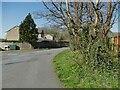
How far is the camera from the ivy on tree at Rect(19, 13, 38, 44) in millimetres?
59812

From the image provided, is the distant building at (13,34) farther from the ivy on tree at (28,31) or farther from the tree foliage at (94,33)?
the tree foliage at (94,33)

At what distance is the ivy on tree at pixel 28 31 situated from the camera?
59812 mm

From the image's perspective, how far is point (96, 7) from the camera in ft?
41.7

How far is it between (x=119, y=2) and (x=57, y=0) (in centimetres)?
402

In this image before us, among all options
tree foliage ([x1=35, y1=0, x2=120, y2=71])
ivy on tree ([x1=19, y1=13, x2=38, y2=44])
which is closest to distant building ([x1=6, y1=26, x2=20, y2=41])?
ivy on tree ([x1=19, y1=13, x2=38, y2=44])

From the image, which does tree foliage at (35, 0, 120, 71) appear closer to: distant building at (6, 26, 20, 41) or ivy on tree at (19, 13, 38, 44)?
ivy on tree at (19, 13, 38, 44)

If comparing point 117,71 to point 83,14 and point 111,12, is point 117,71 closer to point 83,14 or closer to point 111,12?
point 111,12

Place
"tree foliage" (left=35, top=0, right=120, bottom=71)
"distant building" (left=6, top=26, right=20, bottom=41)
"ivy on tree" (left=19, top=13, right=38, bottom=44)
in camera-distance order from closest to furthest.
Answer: "tree foliage" (left=35, top=0, right=120, bottom=71)
"ivy on tree" (left=19, top=13, right=38, bottom=44)
"distant building" (left=6, top=26, right=20, bottom=41)

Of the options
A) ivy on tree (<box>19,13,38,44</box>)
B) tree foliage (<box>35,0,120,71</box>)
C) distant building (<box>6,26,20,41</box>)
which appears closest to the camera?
tree foliage (<box>35,0,120,71</box>)

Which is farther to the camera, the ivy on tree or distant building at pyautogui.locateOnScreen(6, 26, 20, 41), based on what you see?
distant building at pyautogui.locateOnScreen(6, 26, 20, 41)

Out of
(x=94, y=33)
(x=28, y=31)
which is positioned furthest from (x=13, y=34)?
(x=94, y=33)

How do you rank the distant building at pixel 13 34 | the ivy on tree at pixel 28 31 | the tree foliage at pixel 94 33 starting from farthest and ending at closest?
1. the distant building at pixel 13 34
2. the ivy on tree at pixel 28 31
3. the tree foliage at pixel 94 33

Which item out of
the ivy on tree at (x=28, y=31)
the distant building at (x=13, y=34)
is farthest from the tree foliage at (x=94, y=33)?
the distant building at (x=13, y=34)

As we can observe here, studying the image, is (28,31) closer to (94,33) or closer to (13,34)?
(13,34)
